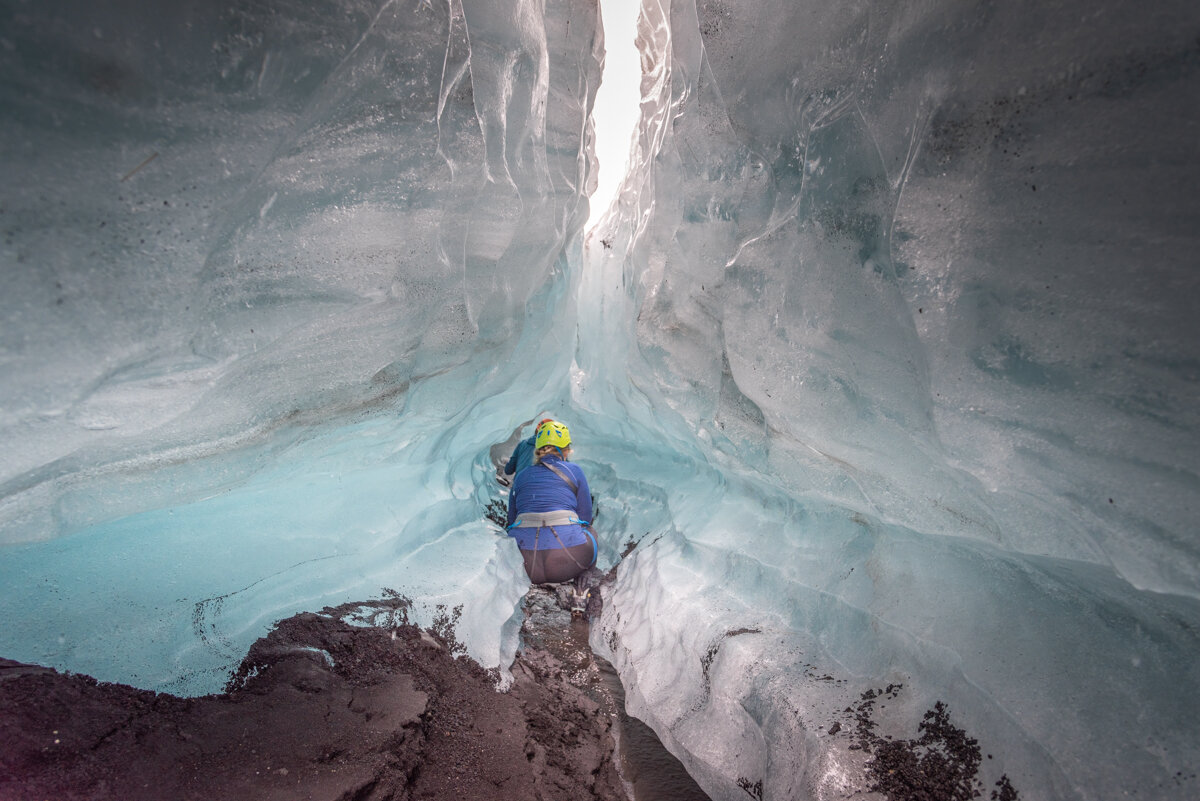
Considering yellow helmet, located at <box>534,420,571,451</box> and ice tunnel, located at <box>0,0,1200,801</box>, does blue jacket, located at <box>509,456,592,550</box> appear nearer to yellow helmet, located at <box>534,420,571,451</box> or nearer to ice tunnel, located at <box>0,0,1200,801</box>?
yellow helmet, located at <box>534,420,571,451</box>

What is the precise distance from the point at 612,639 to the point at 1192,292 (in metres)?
2.94

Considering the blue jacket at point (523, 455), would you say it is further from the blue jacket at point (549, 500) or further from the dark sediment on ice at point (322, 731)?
the dark sediment on ice at point (322, 731)

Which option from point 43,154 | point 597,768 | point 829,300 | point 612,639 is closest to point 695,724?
point 597,768

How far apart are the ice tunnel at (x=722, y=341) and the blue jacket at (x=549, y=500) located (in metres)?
0.38

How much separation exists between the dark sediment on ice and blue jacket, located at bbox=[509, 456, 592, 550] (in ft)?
4.07

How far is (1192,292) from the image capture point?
1.30 metres

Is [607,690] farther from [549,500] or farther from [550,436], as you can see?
[550,436]

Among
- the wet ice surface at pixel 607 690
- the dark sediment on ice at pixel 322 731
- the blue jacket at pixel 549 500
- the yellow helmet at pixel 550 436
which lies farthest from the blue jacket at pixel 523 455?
the dark sediment on ice at pixel 322 731

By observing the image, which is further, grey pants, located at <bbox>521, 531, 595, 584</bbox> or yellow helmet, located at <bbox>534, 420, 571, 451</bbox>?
yellow helmet, located at <bbox>534, 420, 571, 451</bbox>

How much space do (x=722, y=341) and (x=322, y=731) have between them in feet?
8.54

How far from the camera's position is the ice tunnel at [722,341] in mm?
1501

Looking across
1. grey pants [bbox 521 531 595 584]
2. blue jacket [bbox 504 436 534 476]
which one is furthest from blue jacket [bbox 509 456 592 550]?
blue jacket [bbox 504 436 534 476]

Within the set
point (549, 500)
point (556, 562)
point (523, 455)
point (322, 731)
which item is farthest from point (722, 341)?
point (322, 731)

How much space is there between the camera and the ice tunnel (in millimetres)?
1501
